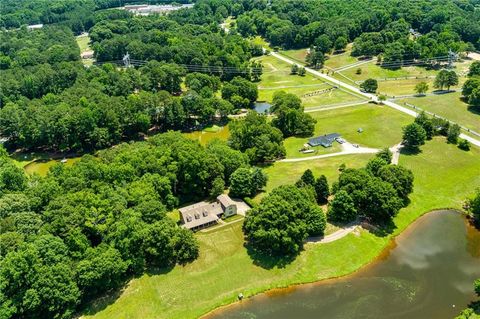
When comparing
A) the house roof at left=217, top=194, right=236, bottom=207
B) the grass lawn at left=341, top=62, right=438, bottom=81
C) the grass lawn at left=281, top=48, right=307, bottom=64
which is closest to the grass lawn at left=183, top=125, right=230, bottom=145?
the house roof at left=217, top=194, right=236, bottom=207

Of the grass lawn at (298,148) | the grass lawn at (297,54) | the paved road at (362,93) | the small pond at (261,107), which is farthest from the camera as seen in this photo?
the grass lawn at (297,54)

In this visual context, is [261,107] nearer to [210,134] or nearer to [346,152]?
[210,134]

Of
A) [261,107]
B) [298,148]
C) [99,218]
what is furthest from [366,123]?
[99,218]

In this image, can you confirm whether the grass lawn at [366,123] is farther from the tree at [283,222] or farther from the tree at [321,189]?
the tree at [283,222]

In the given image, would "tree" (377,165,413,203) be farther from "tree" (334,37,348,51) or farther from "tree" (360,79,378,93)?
"tree" (334,37,348,51)

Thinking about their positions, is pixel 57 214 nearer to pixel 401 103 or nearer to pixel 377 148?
pixel 377 148

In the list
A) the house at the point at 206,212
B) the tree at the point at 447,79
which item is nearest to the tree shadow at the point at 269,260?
the house at the point at 206,212
